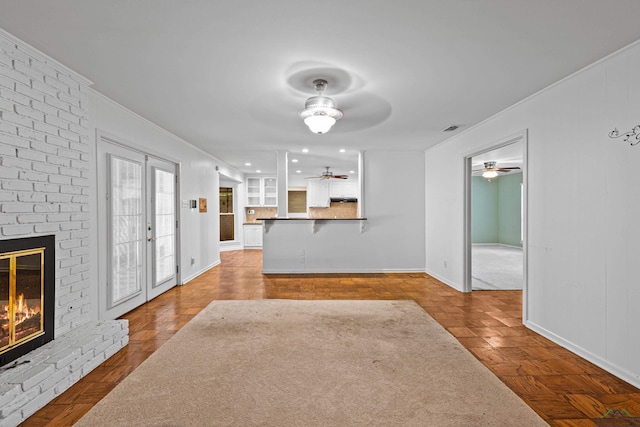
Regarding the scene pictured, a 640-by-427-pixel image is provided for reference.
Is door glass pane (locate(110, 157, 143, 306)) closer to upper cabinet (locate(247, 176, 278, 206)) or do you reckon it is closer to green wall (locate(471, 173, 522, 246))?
upper cabinet (locate(247, 176, 278, 206))

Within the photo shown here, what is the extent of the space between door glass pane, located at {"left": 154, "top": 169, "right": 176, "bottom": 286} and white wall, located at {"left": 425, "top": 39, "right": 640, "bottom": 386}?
15.6ft

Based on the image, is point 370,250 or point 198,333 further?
point 370,250

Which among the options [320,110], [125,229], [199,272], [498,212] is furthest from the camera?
[498,212]

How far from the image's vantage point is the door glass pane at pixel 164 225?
472 centimetres

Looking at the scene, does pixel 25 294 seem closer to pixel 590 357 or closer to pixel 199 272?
pixel 199 272

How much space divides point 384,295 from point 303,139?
Answer: 9.43 ft

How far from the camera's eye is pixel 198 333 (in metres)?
3.28

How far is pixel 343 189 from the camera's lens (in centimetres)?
1092

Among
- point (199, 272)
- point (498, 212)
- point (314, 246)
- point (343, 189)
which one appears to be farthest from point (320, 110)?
point (498, 212)

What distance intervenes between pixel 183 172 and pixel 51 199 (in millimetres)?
2986

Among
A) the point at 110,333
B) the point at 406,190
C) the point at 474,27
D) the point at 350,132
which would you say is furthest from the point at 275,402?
the point at 406,190

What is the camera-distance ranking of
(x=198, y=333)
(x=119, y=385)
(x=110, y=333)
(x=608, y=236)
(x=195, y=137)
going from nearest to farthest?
(x=119, y=385)
(x=608, y=236)
(x=110, y=333)
(x=198, y=333)
(x=195, y=137)

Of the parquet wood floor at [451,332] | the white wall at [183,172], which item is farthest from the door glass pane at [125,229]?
the parquet wood floor at [451,332]

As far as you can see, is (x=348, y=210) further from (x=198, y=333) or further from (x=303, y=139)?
(x=198, y=333)
